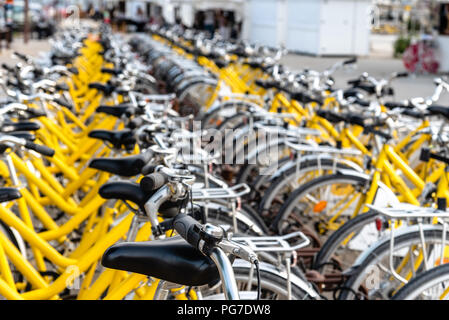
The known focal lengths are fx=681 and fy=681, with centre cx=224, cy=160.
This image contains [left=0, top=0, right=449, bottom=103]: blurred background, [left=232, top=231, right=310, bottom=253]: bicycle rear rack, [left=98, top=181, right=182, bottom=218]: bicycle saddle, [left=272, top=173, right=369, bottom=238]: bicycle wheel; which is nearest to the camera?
[left=98, top=181, right=182, bottom=218]: bicycle saddle

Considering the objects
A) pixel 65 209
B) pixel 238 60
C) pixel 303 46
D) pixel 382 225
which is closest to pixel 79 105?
pixel 238 60

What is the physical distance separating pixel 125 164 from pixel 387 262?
148 cm

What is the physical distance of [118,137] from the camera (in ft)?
12.5

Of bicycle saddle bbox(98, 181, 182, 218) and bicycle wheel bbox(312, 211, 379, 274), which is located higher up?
bicycle saddle bbox(98, 181, 182, 218)

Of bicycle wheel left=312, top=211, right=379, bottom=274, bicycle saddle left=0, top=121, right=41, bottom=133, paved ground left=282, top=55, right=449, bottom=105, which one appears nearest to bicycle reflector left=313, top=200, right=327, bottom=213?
bicycle wheel left=312, top=211, right=379, bottom=274

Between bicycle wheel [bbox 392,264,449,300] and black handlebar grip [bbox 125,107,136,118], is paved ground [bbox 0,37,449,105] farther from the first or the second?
bicycle wheel [bbox 392,264,449,300]

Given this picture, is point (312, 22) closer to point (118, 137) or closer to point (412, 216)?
point (118, 137)

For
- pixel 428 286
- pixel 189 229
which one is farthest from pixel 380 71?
pixel 189 229

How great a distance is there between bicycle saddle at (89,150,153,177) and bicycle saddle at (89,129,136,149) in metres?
0.78

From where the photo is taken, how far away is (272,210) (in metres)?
4.89

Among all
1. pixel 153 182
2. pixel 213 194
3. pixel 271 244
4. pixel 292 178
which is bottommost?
pixel 292 178

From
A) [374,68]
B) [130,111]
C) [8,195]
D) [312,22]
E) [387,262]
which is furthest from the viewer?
[312,22]

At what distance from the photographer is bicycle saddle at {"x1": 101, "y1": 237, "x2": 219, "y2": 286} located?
5.55 feet

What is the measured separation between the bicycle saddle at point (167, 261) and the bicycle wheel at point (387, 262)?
1.71 metres
